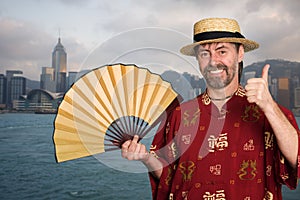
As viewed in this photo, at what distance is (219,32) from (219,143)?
1.58 ft

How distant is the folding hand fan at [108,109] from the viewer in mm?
1490

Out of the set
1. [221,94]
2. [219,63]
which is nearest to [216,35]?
[219,63]

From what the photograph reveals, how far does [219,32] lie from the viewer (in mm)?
1422

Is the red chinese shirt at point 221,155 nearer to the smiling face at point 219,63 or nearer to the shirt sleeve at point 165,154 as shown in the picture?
the shirt sleeve at point 165,154

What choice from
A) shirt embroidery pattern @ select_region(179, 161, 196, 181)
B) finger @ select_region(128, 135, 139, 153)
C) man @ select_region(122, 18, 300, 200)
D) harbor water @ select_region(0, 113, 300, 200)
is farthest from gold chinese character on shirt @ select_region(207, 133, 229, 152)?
harbor water @ select_region(0, 113, 300, 200)

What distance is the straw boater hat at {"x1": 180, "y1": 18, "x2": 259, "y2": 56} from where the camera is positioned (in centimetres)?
140

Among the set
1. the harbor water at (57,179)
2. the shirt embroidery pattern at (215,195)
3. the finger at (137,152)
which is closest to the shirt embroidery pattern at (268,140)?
the shirt embroidery pattern at (215,195)

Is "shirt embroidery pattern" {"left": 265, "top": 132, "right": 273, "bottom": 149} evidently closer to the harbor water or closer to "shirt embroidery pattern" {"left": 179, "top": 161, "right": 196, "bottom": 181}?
"shirt embroidery pattern" {"left": 179, "top": 161, "right": 196, "bottom": 181}

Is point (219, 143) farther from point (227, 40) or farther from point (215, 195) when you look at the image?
point (227, 40)

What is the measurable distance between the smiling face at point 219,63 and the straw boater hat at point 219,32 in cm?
3

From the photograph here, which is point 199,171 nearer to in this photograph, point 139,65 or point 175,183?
point 175,183

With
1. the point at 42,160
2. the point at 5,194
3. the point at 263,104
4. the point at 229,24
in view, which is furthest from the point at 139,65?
the point at 42,160

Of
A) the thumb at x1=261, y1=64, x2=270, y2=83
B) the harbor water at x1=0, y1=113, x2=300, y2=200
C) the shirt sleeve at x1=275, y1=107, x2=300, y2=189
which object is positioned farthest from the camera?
the harbor water at x1=0, y1=113, x2=300, y2=200

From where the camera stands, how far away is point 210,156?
1.37 meters
